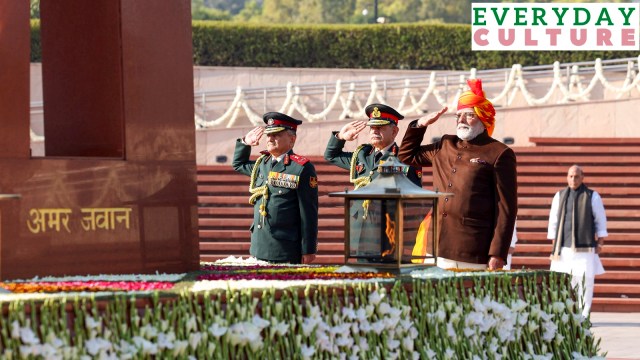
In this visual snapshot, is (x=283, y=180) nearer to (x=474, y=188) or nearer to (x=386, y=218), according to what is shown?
(x=474, y=188)

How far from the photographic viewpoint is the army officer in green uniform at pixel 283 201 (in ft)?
29.7

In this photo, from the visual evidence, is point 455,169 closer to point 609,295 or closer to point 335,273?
point 335,273

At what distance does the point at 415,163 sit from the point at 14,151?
2.97 meters

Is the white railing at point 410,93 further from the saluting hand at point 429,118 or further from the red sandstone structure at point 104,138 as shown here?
the red sandstone structure at point 104,138

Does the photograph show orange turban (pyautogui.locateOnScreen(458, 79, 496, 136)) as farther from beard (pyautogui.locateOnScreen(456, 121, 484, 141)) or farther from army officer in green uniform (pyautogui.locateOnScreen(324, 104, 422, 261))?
army officer in green uniform (pyautogui.locateOnScreen(324, 104, 422, 261))

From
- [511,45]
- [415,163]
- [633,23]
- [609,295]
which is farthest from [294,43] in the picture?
[415,163]

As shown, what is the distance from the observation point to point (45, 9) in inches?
284

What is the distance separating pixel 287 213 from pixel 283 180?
211 mm

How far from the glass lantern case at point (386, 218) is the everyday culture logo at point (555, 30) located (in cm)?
2713

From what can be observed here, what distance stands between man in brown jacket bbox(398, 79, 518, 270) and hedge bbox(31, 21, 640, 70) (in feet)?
91.4

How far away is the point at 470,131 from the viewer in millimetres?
8164

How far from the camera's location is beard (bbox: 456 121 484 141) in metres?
8.16

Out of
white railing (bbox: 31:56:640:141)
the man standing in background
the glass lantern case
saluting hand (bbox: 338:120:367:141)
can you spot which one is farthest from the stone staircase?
the glass lantern case

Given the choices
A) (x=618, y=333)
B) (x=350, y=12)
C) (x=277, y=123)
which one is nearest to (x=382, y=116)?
(x=277, y=123)
